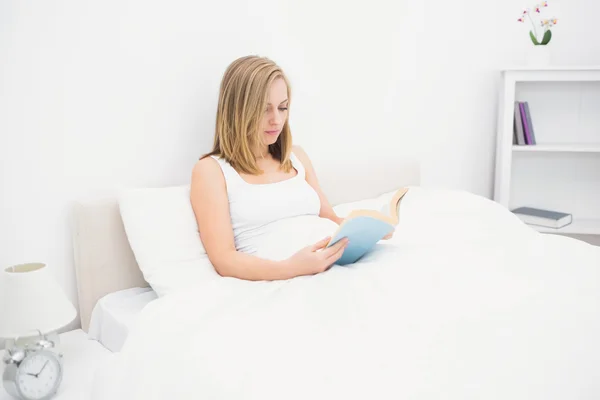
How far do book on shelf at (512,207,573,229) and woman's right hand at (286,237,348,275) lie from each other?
1.68 metres

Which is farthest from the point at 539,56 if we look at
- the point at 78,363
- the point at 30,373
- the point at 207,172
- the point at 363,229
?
the point at 30,373

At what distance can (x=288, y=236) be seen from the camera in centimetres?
162

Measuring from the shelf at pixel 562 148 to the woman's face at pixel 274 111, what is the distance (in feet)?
4.80

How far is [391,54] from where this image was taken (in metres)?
2.56

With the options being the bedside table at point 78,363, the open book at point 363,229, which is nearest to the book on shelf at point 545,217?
the open book at point 363,229

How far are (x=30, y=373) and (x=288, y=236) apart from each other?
75 centimetres

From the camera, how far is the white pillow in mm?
1519

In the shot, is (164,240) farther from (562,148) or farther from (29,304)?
(562,148)

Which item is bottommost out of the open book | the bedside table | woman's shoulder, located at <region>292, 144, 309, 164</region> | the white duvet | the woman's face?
the bedside table

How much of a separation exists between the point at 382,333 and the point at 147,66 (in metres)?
1.15

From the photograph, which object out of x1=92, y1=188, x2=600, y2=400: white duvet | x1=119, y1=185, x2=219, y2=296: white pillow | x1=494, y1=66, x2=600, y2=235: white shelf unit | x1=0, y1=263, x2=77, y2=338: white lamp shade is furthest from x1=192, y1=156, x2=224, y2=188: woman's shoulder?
x1=494, y1=66, x2=600, y2=235: white shelf unit

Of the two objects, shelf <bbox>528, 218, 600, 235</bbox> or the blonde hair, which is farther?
shelf <bbox>528, 218, 600, 235</bbox>

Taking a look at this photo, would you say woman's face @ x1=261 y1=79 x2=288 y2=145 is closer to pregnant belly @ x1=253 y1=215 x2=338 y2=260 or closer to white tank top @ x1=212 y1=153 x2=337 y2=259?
white tank top @ x1=212 y1=153 x2=337 y2=259

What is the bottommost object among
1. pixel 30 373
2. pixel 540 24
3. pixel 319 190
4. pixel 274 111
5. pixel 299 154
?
pixel 30 373
